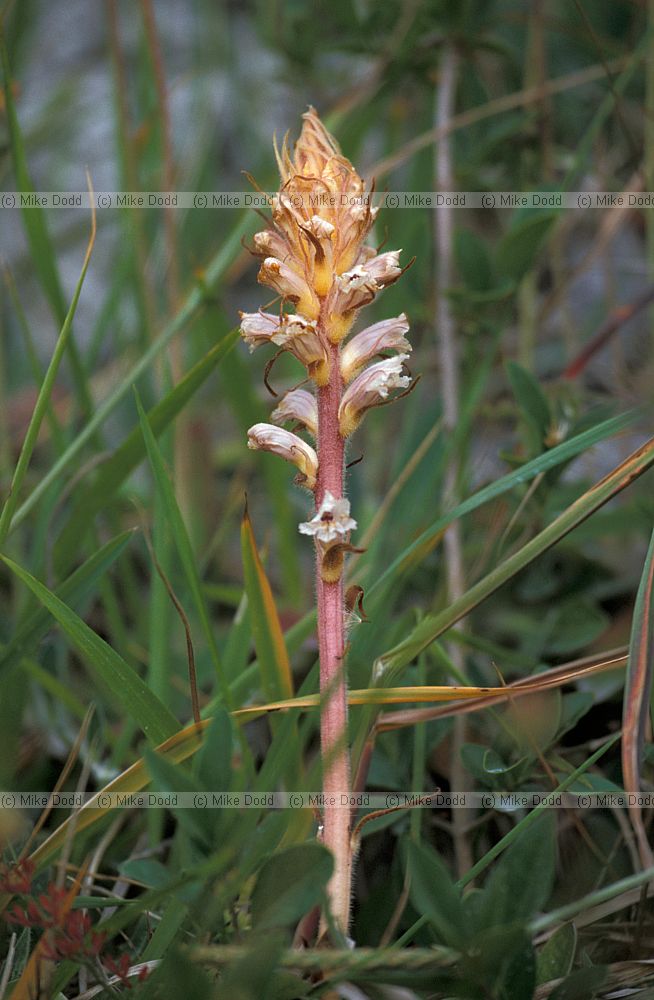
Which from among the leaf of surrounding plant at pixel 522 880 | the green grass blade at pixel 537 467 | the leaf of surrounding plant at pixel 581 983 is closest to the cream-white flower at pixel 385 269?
the green grass blade at pixel 537 467

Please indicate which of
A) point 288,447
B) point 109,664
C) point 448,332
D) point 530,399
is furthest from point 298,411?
point 448,332

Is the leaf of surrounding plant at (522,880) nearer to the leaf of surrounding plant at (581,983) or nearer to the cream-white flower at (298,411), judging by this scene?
the leaf of surrounding plant at (581,983)

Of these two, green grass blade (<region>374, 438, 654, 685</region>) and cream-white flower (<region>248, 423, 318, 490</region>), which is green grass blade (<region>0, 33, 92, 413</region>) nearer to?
cream-white flower (<region>248, 423, 318, 490</region>)

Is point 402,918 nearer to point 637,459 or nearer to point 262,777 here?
point 262,777

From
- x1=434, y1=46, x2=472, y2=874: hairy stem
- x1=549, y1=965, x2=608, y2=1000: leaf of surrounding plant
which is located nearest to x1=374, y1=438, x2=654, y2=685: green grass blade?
x1=549, y1=965, x2=608, y2=1000: leaf of surrounding plant

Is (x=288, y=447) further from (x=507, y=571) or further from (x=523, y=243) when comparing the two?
(x=523, y=243)
